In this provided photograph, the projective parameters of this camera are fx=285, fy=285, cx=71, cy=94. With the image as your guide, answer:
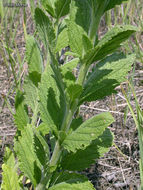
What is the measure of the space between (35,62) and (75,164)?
→ 0.60 metres

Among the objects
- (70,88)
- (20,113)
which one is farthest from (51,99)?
(20,113)

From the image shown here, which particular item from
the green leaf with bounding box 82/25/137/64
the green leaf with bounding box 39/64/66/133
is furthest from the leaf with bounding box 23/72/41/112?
the green leaf with bounding box 82/25/137/64

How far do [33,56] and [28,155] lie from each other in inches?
21.4

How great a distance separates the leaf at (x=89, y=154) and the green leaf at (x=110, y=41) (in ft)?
1.51

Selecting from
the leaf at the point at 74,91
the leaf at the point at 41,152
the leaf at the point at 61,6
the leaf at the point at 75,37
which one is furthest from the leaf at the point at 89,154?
the leaf at the point at 61,6

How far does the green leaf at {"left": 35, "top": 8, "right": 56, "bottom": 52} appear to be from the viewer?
3.51 ft

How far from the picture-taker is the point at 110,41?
3.45 feet

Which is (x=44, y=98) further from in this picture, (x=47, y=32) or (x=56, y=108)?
(x=47, y=32)

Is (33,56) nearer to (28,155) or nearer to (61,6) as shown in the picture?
(61,6)

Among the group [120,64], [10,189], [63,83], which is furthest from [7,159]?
[120,64]

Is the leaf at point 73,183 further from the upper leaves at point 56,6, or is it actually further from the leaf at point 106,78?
the upper leaves at point 56,6

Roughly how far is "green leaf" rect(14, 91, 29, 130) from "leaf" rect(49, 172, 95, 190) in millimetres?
384

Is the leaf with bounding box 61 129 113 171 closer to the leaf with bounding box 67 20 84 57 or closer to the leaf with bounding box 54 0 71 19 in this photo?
the leaf with bounding box 67 20 84 57

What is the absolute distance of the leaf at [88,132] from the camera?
113cm
